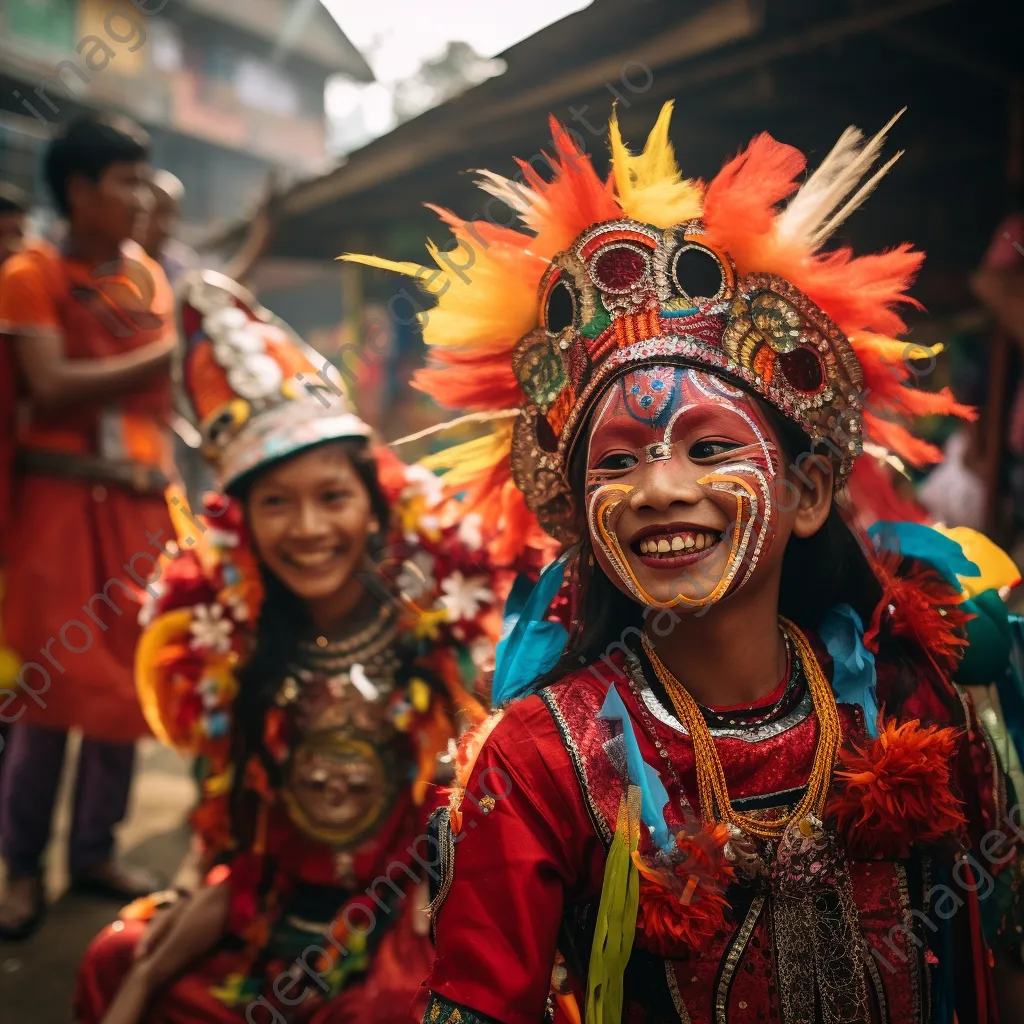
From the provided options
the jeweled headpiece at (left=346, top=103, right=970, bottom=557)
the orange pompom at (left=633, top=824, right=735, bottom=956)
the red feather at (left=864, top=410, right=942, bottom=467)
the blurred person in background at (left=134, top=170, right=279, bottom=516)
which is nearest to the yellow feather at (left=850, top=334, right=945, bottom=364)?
the jeweled headpiece at (left=346, top=103, right=970, bottom=557)

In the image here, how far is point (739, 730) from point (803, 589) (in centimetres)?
36

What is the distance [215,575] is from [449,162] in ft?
12.0

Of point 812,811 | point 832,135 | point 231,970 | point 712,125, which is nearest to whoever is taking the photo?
point 812,811

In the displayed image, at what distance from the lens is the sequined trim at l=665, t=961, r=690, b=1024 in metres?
1.50

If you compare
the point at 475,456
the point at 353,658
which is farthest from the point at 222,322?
the point at 475,456

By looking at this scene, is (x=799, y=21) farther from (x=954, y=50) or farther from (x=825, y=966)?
(x=825, y=966)

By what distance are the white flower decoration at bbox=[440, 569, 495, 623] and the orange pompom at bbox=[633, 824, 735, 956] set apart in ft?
3.74

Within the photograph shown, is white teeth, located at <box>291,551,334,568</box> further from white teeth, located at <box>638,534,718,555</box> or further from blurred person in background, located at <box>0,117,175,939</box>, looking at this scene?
blurred person in background, located at <box>0,117,175,939</box>

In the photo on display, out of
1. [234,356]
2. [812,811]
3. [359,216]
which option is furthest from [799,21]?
[359,216]

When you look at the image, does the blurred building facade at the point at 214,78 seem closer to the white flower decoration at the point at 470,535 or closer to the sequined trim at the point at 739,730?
the white flower decoration at the point at 470,535

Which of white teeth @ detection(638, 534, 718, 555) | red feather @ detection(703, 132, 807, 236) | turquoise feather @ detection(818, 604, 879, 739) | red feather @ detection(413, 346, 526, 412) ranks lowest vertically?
turquoise feather @ detection(818, 604, 879, 739)

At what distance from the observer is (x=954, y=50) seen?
361 cm

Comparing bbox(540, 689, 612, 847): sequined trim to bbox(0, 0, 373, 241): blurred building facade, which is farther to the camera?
bbox(0, 0, 373, 241): blurred building facade

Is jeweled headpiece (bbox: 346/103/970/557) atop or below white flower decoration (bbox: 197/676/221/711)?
atop
